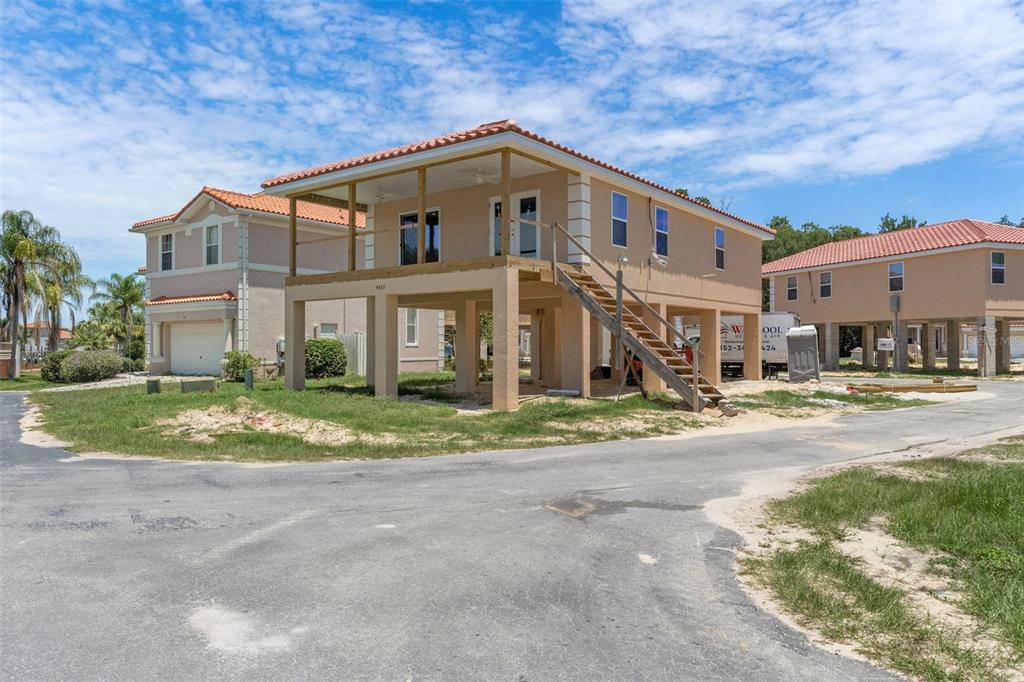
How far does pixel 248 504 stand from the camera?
25.3 feet

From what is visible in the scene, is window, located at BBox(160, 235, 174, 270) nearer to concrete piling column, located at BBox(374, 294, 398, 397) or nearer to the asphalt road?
concrete piling column, located at BBox(374, 294, 398, 397)

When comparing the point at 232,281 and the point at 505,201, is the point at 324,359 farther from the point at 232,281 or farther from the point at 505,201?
the point at 505,201

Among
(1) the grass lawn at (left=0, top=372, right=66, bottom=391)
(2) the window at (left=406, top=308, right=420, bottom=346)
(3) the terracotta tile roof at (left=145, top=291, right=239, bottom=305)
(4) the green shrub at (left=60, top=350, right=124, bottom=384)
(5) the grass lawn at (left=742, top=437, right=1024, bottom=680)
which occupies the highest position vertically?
(3) the terracotta tile roof at (left=145, top=291, right=239, bottom=305)

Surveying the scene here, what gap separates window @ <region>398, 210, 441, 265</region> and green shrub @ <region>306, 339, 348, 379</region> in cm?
667

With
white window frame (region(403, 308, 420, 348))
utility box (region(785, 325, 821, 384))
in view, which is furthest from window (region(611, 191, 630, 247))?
white window frame (region(403, 308, 420, 348))

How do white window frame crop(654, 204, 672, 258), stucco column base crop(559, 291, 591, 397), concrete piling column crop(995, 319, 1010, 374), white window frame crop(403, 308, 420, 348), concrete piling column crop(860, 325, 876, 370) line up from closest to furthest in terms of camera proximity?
1. stucco column base crop(559, 291, 591, 397)
2. white window frame crop(654, 204, 672, 258)
3. white window frame crop(403, 308, 420, 348)
4. concrete piling column crop(995, 319, 1010, 374)
5. concrete piling column crop(860, 325, 876, 370)

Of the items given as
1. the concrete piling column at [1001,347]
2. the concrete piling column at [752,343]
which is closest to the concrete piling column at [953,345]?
the concrete piling column at [1001,347]

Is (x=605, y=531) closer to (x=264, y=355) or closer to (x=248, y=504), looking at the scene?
(x=248, y=504)

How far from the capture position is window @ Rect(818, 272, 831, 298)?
1603 inches

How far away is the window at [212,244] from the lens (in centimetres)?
2891

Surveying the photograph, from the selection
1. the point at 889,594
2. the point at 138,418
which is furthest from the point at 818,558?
the point at 138,418

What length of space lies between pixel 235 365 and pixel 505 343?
14.4 metres

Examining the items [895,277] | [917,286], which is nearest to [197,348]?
[895,277]

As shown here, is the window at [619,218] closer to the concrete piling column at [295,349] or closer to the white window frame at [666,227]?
the white window frame at [666,227]
